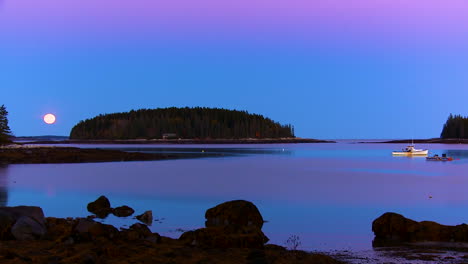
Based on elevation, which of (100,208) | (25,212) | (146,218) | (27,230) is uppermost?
(25,212)

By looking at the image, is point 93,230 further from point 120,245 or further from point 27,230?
point 27,230

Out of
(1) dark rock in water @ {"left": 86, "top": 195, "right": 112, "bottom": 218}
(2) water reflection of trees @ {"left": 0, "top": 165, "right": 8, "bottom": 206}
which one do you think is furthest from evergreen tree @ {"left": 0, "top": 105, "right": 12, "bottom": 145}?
(1) dark rock in water @ {"left": 86, "top": 195, "right": 112, "bottom": 218}

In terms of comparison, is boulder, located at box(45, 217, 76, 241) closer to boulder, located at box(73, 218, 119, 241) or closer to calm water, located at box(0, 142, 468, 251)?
boulder, located at box(73, 218, 119, 241)

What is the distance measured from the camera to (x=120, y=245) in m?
13.7

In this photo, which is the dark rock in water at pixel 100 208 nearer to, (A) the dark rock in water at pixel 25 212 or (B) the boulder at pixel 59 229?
(B) the boulder at pixel 59 229

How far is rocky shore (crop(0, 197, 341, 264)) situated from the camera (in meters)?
12.3

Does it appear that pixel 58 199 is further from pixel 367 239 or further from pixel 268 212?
pixel 367 239

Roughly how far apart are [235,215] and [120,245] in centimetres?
665

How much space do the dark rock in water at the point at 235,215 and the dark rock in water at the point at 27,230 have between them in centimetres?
678

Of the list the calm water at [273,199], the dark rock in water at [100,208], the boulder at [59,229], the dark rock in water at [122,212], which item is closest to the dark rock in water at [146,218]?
the calm water at [273,199]

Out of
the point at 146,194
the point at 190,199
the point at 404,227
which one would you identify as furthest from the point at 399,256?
the point at 146,194

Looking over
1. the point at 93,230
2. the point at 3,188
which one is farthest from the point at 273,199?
the point at 3,188

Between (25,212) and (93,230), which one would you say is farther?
(25,212)

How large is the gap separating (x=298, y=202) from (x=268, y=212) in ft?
16.6
